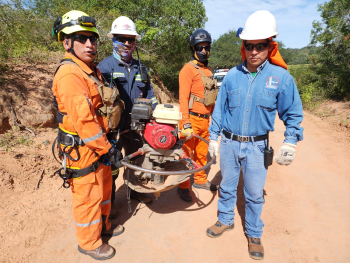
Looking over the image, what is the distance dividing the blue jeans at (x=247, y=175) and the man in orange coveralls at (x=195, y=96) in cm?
97

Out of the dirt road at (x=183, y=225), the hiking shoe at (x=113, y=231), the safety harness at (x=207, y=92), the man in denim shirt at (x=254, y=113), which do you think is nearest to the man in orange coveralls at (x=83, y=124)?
the hiking shoe at (x=113, y=231)

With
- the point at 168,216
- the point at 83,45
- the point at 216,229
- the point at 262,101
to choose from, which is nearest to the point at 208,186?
the point at 168,216

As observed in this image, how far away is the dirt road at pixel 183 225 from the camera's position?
A: 2.72m

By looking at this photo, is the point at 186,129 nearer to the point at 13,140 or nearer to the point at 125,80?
the point at 125,80

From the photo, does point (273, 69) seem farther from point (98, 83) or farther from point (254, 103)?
point (98, 83)

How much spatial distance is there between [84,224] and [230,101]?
7.17 ft

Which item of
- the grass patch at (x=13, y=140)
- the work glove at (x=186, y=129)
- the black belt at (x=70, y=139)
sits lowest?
the grass patch at (x=13, y=140)

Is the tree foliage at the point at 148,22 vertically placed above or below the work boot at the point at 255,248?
above

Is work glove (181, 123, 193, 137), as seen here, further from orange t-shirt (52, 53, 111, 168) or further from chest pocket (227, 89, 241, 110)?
orange t-shirt (52, 53, 111, 168)

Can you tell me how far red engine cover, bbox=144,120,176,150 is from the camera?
246 cm

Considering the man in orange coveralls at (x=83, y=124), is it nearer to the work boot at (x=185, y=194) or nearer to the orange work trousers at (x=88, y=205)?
the orange work trousers at (x=88, y=205)

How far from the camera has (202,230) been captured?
3.16 m

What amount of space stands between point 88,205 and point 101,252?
671 millimetres

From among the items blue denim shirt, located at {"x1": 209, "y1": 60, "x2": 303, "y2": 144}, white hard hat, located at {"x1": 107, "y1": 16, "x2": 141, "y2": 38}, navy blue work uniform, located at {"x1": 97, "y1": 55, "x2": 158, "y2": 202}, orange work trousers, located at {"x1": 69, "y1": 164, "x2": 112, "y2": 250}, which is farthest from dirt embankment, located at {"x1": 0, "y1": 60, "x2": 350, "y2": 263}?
white hard hat, located at {"x1": 107, "y1": 16, "x2": 141, "y2": 38}
